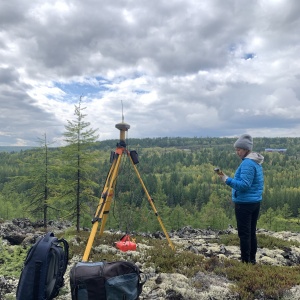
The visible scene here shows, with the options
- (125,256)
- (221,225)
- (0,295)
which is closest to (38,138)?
(125,256)

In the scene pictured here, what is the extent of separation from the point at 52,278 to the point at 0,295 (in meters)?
1.37

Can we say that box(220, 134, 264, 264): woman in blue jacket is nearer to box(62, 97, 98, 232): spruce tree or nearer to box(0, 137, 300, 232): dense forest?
box(0, 137, 300, 232): dense forest

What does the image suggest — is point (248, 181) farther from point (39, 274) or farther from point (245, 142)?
point (39, 274)

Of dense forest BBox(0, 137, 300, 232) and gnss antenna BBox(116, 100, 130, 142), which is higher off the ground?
gnss antenna BBox(116, 100, 130, 142)

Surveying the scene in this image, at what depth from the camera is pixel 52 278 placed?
15.6ft

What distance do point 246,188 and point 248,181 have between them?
173 mm

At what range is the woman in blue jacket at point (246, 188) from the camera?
6.58m

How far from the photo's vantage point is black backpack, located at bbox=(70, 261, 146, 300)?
4.16 m

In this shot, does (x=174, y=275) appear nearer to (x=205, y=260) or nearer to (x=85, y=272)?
(x=205, y=260)

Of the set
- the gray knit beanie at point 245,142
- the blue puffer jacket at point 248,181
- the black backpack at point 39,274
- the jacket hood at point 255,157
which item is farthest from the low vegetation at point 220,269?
the gray knit beanie at point 245,142

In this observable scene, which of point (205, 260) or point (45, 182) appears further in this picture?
point (45, 182)

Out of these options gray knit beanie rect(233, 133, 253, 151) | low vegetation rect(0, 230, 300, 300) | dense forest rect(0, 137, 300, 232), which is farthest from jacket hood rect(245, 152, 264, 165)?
dense forest rect(0, 137, 300, 232)

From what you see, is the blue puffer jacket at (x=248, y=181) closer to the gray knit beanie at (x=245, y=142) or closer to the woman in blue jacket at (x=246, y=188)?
the woman in blue jacket at (x=246, y=188)

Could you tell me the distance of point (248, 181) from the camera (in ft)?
21.5
